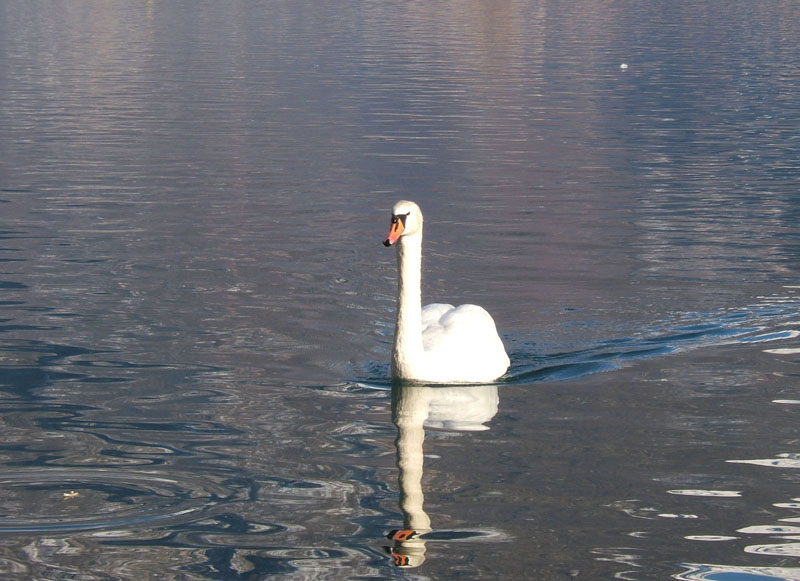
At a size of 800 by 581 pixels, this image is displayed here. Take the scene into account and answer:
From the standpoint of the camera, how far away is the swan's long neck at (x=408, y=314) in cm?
1042

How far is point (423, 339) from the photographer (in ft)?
35.6

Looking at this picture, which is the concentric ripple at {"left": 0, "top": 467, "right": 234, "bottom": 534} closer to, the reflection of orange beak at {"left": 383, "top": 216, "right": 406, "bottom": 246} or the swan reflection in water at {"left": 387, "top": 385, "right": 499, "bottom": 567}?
the swan reflection in water at {"left": 387, "top": 385, "right": 499, "bottom": 567}

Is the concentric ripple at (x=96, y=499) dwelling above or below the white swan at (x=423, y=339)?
below

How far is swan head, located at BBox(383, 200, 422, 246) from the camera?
10281 millimetres

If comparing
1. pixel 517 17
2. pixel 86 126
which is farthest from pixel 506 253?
pixel 517 17

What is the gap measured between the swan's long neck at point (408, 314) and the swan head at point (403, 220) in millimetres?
125

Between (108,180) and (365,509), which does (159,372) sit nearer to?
(365,509)

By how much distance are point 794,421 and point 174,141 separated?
17371 mm

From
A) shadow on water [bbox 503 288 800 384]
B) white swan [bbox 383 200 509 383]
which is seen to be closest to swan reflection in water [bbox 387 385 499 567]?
white swan [bbox 383 200 509 383]

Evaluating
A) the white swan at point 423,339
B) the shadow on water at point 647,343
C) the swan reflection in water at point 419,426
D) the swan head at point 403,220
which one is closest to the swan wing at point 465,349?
the white swan at point 423,339

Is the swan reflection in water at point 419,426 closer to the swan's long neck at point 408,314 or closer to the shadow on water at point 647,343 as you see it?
the swan's long neck at point 408,314

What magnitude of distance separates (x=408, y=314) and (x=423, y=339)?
46 cm

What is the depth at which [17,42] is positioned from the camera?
51.3 metres

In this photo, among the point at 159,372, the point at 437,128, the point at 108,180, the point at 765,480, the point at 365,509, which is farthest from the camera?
the point at 437,128
